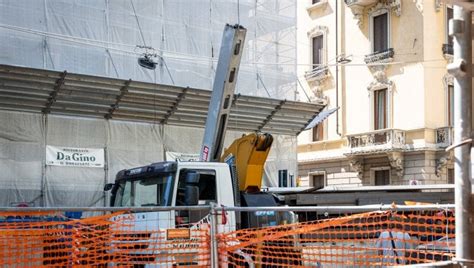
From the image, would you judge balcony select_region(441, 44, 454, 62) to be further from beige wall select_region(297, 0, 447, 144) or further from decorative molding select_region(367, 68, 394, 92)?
decorative molding select_region(367, 68, 394, 92)

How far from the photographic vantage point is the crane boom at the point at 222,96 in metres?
12.0

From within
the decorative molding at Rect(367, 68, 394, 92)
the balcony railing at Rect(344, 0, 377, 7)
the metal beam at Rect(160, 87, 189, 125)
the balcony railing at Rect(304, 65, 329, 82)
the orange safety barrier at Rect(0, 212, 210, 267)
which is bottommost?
the orange safety barrier at Rect(0, 212, 210, 267)

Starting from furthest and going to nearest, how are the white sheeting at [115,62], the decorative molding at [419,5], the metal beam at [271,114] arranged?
1. the decorative molding at [419,5]
2. the metal beam at [271,114]
3. the white sheeting at [115,62]

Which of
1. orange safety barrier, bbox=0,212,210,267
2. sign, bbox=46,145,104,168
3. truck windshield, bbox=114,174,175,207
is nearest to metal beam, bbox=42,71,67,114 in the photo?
sign, bbox=46,145,104,168

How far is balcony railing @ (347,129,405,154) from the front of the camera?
93.1 ft

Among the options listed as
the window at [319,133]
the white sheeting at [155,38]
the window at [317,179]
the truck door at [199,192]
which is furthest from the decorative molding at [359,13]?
the truck door at [199,192]

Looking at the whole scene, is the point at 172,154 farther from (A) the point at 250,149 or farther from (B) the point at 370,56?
(B) the point at 370,56

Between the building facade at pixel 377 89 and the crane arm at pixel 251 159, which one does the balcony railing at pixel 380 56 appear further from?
the crane arm at pixel 251 159

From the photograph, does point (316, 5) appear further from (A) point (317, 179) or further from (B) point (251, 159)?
(B) point (251, 159)

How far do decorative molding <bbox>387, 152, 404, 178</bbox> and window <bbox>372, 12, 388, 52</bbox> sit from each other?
515cm

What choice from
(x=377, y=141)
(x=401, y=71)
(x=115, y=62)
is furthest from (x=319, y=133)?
(x=115, y=62)

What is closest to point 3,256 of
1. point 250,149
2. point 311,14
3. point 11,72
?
point 250,149

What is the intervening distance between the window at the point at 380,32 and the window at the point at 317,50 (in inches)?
128

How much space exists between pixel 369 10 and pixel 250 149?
21901 mm
